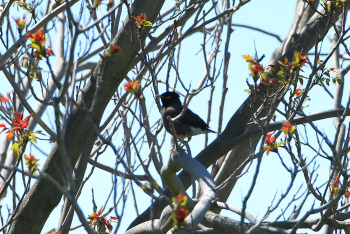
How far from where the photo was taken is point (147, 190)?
339 cm

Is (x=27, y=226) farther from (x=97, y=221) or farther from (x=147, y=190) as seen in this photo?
(x=147, y=190)

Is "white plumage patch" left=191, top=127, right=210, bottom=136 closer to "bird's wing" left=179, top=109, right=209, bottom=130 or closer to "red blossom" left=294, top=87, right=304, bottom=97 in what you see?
"bird's wing" left=179, top=109, right=209, bottom=130

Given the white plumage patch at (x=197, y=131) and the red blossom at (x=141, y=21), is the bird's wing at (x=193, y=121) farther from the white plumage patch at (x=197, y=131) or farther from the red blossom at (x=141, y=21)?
the red blossom at (x=141, y=21)

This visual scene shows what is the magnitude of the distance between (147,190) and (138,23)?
5.12ft

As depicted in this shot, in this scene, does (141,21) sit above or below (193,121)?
below

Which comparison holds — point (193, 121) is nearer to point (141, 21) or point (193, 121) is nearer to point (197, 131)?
point (197, 131)

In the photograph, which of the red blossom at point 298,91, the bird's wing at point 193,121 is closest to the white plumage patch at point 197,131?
the bird's wing at point 193,121

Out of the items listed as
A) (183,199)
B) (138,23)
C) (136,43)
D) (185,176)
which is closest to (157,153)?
(185,176)

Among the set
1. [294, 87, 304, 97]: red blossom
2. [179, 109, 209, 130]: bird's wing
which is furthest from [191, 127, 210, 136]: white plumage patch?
[294, 87, 304, 97]: red blossom

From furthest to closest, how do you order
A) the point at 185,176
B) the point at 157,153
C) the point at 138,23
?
the point at 157,153 < the point at 185,176 < the point at 138,23

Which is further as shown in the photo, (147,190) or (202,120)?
(202,120)

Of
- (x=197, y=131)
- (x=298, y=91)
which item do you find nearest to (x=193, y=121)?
(x=197, y=131)

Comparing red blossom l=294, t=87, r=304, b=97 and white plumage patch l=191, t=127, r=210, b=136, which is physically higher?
white plumage patch l=191, t=127, r=210, b=136

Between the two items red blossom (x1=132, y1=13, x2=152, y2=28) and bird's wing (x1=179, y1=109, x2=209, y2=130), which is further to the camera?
bird's wing (x1=179, y1=109, x2=209, y2=130)
